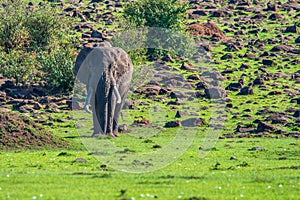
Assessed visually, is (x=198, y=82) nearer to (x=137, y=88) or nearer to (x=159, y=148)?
(x=137, y=88)

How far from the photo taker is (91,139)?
32406 millimetres

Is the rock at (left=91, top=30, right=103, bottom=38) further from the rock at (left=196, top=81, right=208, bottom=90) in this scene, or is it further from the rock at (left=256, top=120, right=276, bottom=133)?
the rock at (left=256, top=120, right=276, bottom=133)

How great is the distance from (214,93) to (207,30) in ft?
57.0

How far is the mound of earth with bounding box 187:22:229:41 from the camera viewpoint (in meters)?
60.8

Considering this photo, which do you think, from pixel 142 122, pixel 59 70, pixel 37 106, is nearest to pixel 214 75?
pixel 59 70

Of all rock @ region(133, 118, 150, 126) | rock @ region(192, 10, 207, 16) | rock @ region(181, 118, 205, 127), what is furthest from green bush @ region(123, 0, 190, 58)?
rock @ region(181, 118, 205, 127)

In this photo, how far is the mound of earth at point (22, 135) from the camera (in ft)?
100

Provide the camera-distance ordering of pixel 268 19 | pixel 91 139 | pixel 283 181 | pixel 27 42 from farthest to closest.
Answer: pixel 268 19 → pixel 27 42 → pixel 91 139 → pixel 283 181

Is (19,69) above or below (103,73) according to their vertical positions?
below

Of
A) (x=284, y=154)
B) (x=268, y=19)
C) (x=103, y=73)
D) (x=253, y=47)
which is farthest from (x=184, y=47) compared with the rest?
(x=284, y=154)

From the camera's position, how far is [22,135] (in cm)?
3097

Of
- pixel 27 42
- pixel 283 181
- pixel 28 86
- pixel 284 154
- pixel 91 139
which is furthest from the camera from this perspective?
pixel 27 42

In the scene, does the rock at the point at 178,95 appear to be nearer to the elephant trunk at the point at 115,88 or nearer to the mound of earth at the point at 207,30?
the elephant trunk at the point at 115,88

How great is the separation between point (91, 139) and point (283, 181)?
39.0ft
